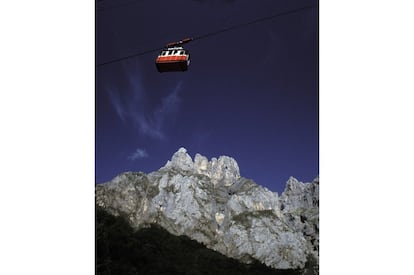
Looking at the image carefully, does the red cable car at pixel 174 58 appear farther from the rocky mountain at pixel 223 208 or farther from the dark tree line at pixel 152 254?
the dark tree line at pixel 152 254

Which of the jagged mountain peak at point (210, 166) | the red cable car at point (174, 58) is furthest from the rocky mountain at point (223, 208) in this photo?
the red cable car at point (174, 58)

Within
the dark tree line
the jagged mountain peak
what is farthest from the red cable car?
the dark tree line

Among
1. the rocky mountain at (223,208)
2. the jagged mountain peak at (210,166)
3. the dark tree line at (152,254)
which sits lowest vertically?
the dark tree line at (152,254)

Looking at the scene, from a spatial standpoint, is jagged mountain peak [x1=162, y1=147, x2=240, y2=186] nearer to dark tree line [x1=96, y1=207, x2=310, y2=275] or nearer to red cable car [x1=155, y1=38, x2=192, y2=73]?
dark tree line [x1=96, y1=207, x2=310, y2=275]

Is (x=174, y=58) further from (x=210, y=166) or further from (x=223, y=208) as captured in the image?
Result: (x=223, y=208)
